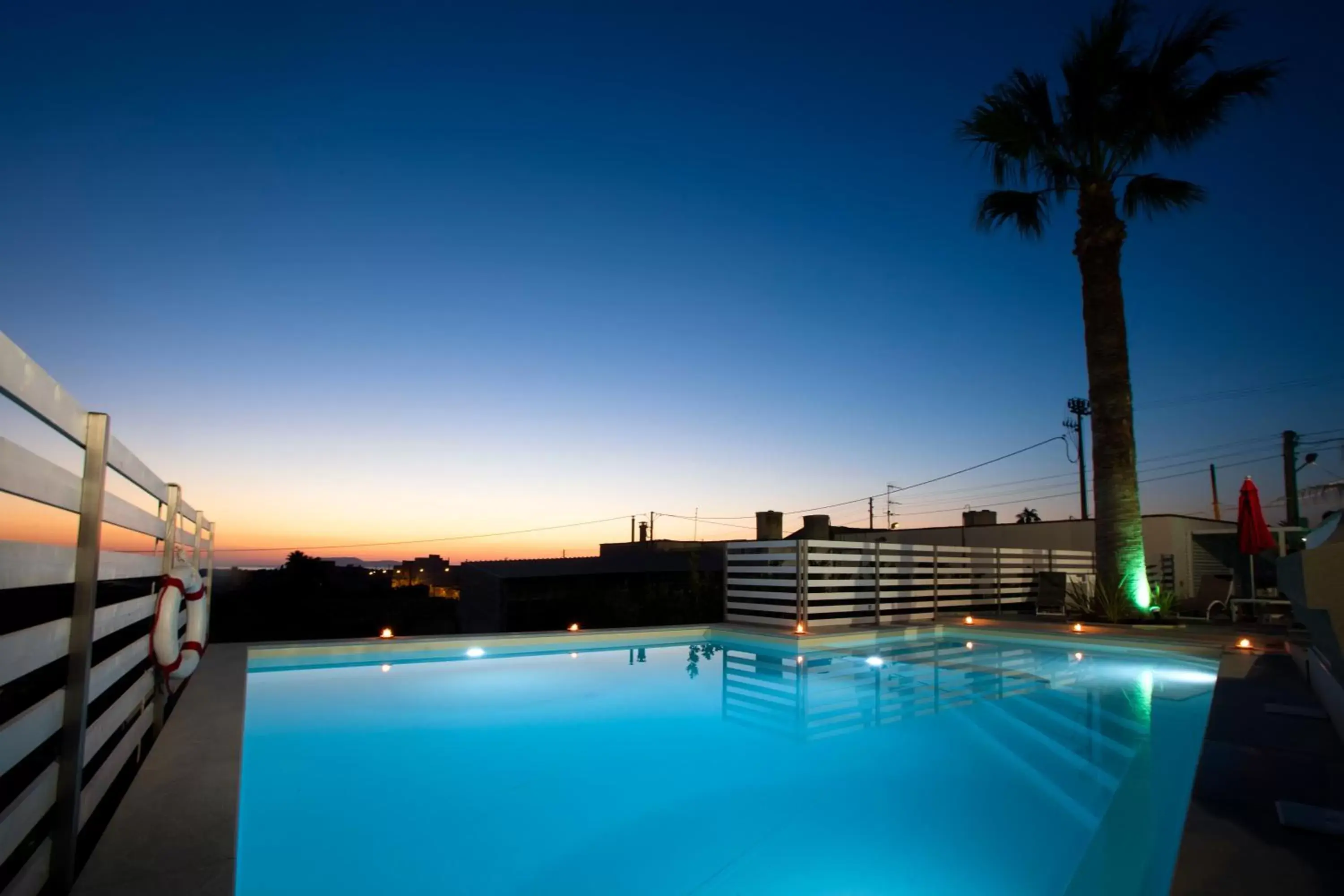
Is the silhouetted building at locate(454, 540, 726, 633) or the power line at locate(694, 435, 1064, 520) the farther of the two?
the power line at locate(694, 435, 1064, 520)

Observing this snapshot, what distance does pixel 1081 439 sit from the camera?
3138 cm

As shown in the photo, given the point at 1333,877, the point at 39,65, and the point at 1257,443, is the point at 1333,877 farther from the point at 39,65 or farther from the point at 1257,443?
the point at 1257,443

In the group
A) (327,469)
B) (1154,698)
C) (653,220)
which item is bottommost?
(1154,698)

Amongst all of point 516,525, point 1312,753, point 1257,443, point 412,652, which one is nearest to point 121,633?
point 412,652

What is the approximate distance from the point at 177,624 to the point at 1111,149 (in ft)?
38.9

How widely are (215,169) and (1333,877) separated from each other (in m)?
9.14

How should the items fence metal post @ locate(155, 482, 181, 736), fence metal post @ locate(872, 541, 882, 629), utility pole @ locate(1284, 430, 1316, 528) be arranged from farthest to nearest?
utility pole @ locate(1284, 430, 1316, 528), fence metal post @ locate(872, 541, 882, 629), fence metal post @ locate(155, 482, 181, 736)

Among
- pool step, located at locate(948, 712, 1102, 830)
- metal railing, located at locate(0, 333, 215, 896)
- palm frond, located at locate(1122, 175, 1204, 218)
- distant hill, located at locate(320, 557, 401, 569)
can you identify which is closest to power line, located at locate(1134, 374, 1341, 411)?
palm frond, located at locate(1122, 175, 1204, 218)

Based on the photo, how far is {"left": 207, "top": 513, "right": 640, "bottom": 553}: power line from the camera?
90.4 feet

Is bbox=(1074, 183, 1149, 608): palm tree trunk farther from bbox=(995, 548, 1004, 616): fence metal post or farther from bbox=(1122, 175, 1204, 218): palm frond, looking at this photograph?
bbox=(995, 548, 1004, 616): fence metal post

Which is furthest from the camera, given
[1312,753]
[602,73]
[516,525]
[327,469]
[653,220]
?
[516,525]

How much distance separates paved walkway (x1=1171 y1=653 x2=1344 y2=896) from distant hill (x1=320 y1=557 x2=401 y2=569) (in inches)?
1797

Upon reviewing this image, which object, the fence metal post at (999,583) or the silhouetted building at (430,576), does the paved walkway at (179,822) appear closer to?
the fence metal post at (999,583)

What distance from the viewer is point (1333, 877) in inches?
71.3
